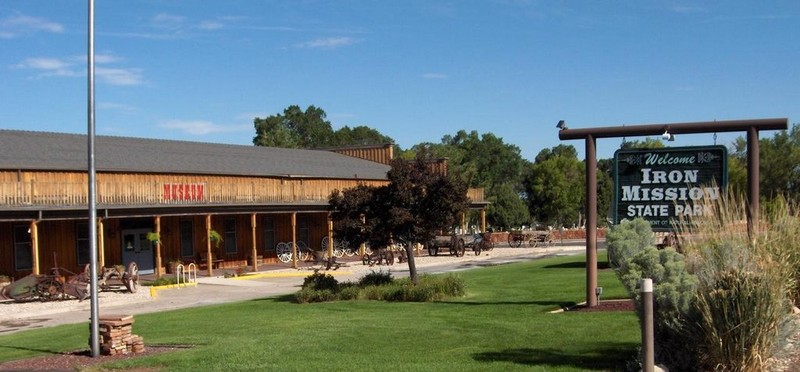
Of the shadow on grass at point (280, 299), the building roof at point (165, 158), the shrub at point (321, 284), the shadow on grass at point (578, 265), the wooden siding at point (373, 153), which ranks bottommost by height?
the shadow on grass at point (280, 299)

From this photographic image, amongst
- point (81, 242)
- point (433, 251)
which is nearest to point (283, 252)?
point (433, 251)

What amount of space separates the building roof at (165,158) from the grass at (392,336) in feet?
45.9

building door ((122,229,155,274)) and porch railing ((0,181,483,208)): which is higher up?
porch railing ((0,181,483,208))

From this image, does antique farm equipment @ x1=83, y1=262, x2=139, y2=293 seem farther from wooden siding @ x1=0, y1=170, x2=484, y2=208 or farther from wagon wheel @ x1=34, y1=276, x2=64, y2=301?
wooden siding @ x1=0, y1=170, x2=484, y2=208

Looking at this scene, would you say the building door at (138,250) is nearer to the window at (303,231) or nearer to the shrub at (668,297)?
the window at (303,231)

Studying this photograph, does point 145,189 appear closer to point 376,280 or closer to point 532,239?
point 376,280

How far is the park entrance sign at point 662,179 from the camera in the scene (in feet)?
44.5

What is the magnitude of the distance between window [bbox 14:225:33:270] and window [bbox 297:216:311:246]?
15242 millimetres

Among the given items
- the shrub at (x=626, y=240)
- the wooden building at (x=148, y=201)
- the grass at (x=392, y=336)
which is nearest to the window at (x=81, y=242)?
the wooden building at (x=148, y=201)

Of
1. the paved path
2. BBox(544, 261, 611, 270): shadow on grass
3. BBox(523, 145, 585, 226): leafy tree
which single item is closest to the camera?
the paved path

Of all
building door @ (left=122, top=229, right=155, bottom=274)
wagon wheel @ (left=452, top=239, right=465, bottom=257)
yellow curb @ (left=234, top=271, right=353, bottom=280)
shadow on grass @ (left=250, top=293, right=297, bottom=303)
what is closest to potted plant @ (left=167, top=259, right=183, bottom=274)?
building door @ (left=122, top=229, right=155, bottom=274)

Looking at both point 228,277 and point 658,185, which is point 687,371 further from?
point 228,277

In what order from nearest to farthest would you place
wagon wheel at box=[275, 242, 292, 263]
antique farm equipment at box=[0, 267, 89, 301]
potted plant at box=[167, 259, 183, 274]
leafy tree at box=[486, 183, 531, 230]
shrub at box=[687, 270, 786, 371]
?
shrub at box=[687, 270, 786, 371] < antique farm equipment at box=[0, 267, 89, 301] < potted plant at box=[167, 259, 183, 274] < wagon wheel at box=[275, 242, 292, 263] < leafy tree at box=[486, 183, 531, 230]

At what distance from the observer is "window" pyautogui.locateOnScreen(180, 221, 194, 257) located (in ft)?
118
